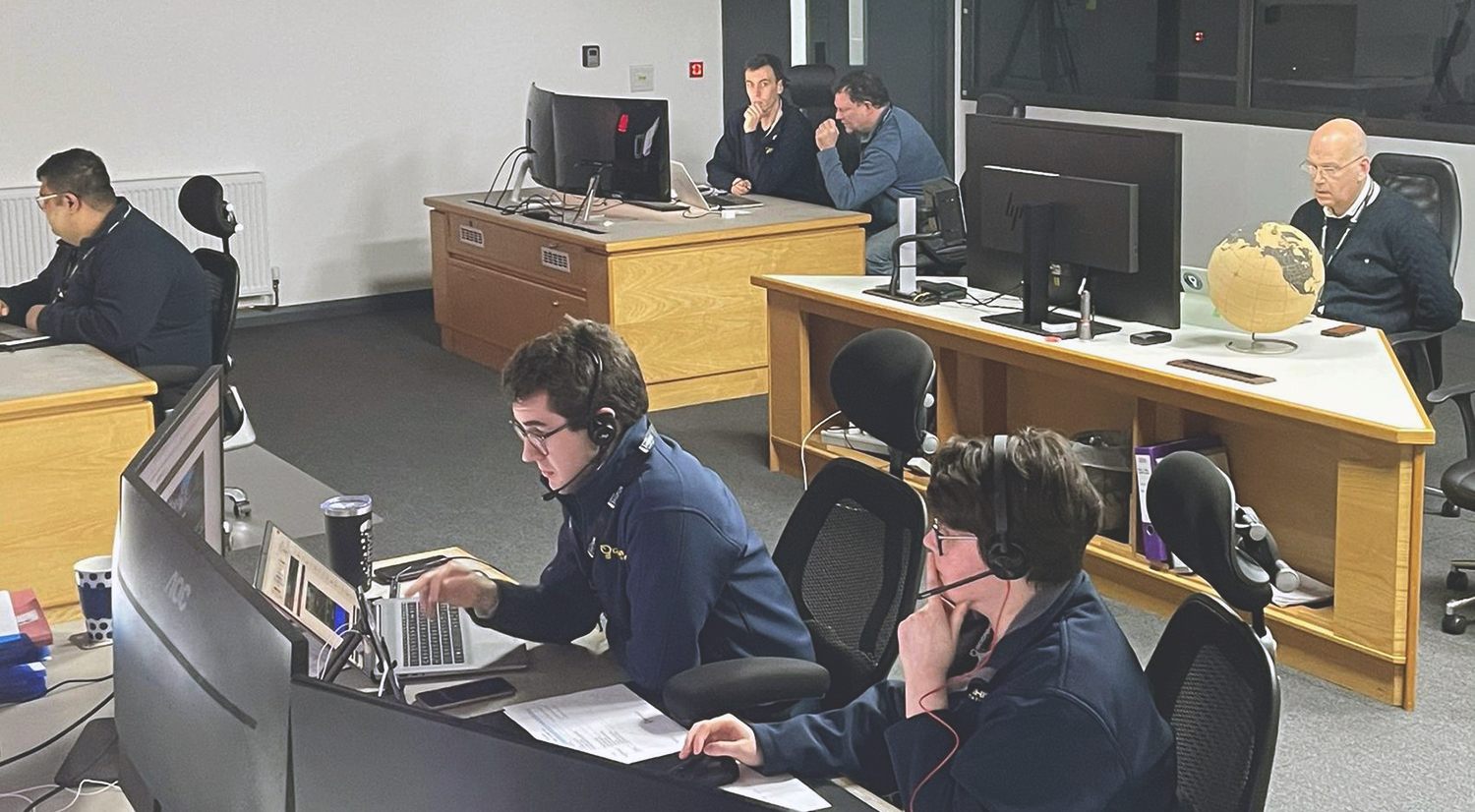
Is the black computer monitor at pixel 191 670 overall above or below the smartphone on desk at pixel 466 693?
above

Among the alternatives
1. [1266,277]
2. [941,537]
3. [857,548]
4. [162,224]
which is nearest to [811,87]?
[162,224]

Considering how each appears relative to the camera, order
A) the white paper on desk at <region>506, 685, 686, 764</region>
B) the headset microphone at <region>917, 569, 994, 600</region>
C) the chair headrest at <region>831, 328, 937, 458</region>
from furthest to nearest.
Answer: the chair headrest at <region>831, 328, 937, 458</region>
the white paper on desk at <region>506, 685, 686, 764</region>
the headset microphone at <region>917, 569, 994, 600</region>

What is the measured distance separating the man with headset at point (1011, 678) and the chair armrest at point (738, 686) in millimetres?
125

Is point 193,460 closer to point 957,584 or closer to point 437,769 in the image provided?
point 957,584

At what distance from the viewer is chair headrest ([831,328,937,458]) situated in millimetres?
2592

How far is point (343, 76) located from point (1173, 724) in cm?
719

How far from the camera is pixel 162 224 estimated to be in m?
8.18

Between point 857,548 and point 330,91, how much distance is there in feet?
21.0

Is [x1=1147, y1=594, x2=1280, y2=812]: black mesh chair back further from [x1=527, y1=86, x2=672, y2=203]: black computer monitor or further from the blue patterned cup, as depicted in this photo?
[x1=527, y1=86, x2=672, y2=203]: black computer monitor

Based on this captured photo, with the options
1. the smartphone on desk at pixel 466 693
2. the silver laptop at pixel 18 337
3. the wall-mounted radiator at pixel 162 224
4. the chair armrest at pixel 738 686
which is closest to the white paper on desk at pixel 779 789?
the chair armrest at pixel 738 686

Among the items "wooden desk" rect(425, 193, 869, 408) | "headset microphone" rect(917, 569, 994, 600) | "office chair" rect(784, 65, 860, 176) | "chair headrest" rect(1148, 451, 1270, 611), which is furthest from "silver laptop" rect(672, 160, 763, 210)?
"chair headrest" rect(1148, 451, 1270, 611)

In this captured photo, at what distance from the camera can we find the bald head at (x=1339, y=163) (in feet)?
16.6

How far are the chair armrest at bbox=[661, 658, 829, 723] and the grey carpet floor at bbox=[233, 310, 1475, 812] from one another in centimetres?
146

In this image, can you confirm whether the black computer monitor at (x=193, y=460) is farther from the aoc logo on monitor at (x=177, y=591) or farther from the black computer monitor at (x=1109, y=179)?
the black computer monitor at (x=1109, y=179)
